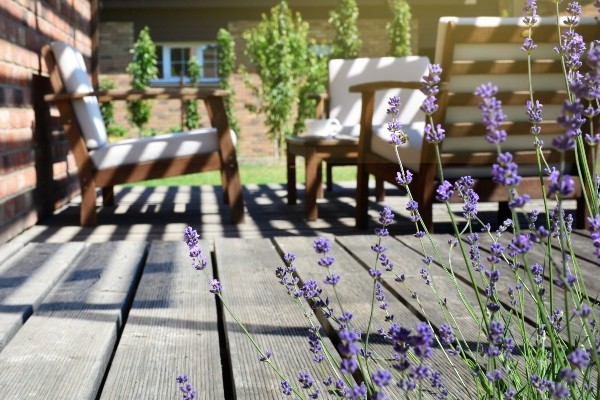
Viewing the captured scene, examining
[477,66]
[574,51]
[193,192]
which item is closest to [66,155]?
[193,192]

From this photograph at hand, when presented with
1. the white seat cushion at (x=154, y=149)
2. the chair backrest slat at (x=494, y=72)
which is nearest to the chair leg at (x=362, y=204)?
the chair backrest slat at (x=494, y=72)

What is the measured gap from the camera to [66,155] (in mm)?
5551

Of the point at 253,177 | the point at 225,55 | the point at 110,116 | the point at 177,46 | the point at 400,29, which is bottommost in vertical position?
the point at 253,177

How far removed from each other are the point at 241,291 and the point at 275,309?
10.3 inches

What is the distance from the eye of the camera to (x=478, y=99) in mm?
3635

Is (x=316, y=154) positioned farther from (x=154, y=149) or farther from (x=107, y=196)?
(x=107, y=196)

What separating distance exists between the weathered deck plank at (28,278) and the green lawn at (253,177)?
542 cm

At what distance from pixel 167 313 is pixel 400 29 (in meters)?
11.9

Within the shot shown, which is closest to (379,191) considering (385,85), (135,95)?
(385,85)

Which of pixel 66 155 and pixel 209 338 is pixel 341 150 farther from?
pixel 209 338

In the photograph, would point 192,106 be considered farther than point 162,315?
Yes

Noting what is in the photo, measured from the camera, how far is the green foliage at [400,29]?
13.3 metres

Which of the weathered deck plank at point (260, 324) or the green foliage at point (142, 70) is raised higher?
the green foliage at point (142, 70)

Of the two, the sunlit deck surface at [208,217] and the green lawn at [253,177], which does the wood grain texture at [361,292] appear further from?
the green lawn at [253,177]
